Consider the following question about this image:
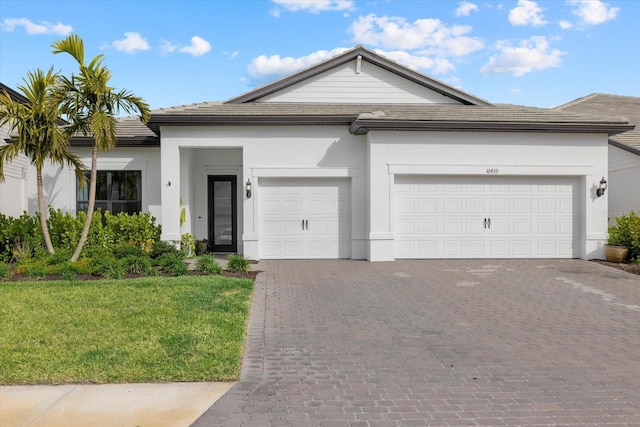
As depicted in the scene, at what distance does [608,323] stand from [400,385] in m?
4.33

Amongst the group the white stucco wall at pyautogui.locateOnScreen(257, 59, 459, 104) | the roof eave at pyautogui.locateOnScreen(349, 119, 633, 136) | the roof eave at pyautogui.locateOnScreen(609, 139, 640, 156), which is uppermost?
the white stucco wall at pyautogui.locateOnScreen(257, 59, 459, 104)

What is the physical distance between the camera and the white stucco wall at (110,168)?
15.2 m

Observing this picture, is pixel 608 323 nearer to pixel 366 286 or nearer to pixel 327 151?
pixel 366 286

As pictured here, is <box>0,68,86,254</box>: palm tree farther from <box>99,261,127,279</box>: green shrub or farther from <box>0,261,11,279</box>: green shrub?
<box>99,261,127,279</box>: green shrub

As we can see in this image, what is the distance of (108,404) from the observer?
432cm

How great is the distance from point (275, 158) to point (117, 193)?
5485mm

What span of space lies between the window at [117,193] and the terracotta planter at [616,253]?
14.2 meters

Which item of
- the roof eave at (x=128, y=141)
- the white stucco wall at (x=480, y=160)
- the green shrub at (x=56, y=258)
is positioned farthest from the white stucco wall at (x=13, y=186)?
the white stucco wall at (x=480, y=160)

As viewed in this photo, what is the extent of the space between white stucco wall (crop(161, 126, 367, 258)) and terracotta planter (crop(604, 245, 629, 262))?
6.91m

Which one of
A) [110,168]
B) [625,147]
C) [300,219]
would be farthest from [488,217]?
[110,168]

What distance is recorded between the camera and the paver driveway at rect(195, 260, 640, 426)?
415 centimetres

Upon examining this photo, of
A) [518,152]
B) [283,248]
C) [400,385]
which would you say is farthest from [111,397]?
[518,152]

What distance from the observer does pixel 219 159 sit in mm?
15820

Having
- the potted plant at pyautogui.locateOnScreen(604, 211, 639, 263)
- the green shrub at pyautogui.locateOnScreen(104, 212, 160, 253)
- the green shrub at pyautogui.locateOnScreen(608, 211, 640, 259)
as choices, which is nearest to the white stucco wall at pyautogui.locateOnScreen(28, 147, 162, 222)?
the green shrub at pyautogui.locateOnScreen(104, 212, 160, 253)
